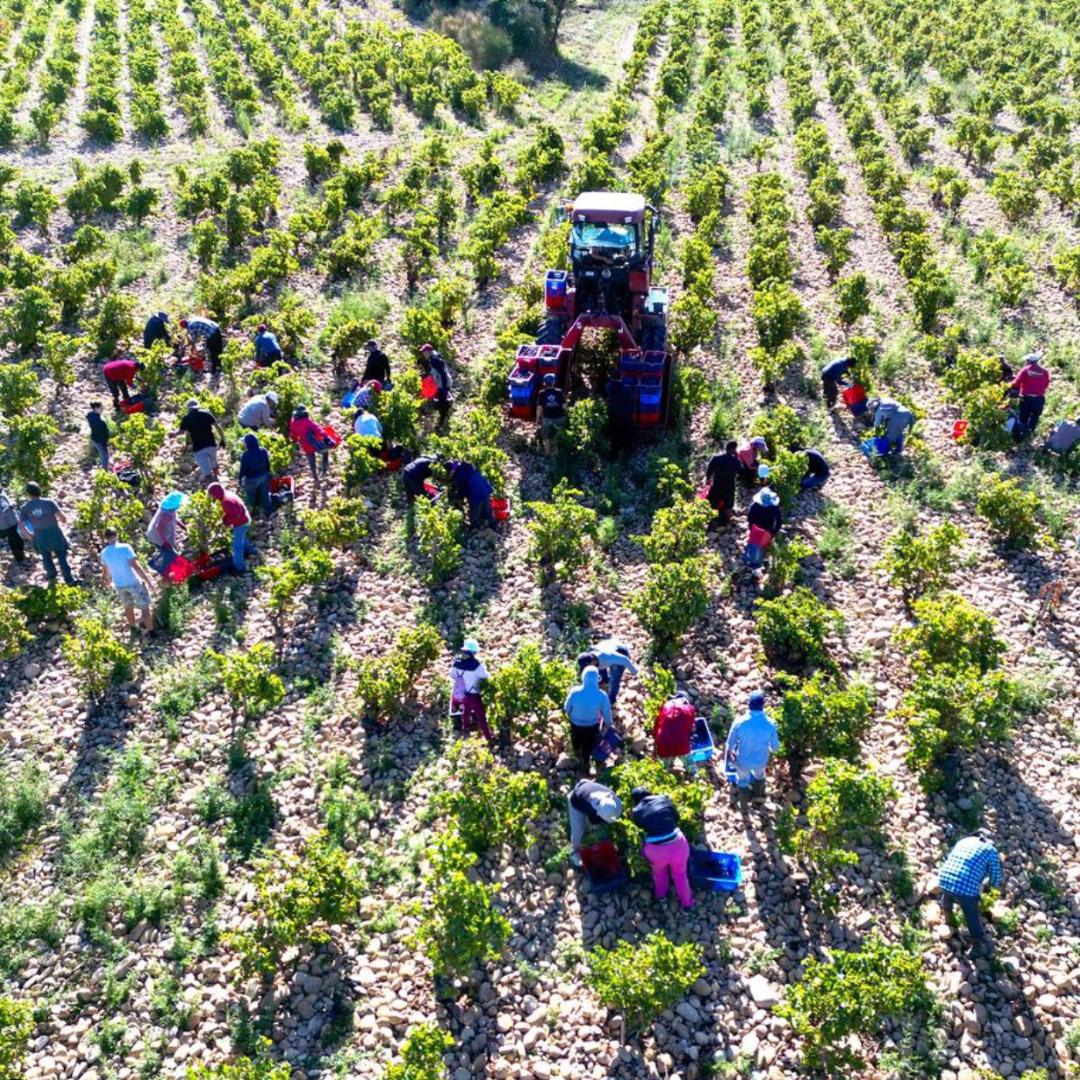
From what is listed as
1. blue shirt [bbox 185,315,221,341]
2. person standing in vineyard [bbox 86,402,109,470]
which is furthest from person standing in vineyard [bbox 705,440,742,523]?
blue shirt [bbox 185,315,221,341]

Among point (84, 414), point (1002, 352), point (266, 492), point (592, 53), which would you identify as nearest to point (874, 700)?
point (266, 492)

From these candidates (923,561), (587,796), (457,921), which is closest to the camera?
(457,921)

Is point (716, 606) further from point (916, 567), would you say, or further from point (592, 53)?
point (592, 53)

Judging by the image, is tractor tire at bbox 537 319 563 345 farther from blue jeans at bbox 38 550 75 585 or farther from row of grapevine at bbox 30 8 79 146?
row of grapevine at bbox 30 8 79 146

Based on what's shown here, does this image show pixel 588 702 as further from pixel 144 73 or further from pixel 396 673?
pixel 144 73

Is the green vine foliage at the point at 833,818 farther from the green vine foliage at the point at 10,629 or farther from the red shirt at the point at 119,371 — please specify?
the red shirt at the point at 119,371

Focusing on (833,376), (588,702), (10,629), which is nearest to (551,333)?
(833,376)
